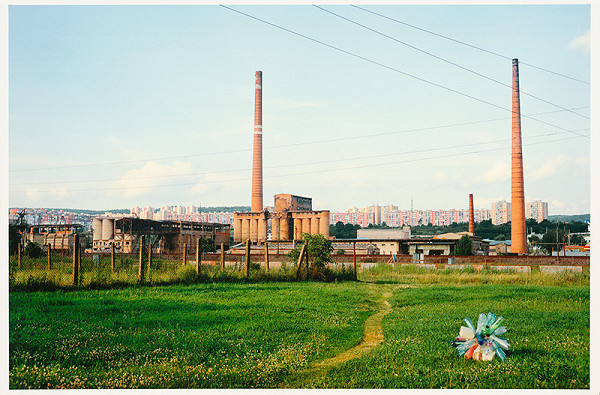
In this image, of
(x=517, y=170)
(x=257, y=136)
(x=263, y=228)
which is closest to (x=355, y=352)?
Result: (x=517, y=170)

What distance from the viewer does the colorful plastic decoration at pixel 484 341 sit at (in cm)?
676

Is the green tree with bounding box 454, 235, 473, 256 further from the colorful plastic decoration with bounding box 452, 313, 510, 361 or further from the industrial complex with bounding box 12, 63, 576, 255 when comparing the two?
the colorful plastic decoration with bounding box 452, 313, 510, 361

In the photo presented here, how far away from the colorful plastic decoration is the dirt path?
1560 mm

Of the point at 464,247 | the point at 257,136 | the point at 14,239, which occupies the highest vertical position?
the point at 257,136

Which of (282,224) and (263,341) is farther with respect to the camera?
(282,224)

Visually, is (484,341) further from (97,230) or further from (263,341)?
(97,230)

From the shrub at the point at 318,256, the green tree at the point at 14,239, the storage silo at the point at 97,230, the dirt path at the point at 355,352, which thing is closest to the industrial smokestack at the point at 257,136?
the storage silo at the point at 97,230

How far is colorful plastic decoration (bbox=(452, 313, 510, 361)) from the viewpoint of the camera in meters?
6.76

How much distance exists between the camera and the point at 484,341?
687 centimetres

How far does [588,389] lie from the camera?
20.7 ft

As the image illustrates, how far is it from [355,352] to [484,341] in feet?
6.47

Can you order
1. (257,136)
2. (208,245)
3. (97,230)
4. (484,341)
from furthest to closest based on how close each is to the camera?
1. (257,136)
2. (97,230)
3. (208,245)
4. (484,341)

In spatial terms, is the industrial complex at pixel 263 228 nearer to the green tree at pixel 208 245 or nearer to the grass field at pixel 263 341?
the green tree at pixel 208 245

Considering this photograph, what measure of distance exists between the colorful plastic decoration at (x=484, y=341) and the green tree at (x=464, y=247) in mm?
42762
